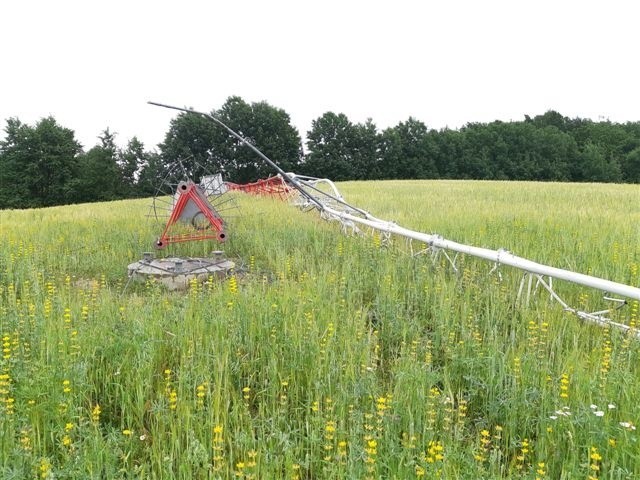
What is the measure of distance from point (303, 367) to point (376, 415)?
0.62 metres

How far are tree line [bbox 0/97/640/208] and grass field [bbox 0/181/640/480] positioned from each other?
161 ft

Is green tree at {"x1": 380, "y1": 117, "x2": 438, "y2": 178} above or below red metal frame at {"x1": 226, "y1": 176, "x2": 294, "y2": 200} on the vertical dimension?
above

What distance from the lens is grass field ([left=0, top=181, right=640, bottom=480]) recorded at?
7.34 ft

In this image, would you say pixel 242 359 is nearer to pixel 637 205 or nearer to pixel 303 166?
pixel 637 205

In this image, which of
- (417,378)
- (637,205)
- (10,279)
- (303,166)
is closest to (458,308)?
(417,378)

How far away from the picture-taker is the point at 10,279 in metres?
5.24

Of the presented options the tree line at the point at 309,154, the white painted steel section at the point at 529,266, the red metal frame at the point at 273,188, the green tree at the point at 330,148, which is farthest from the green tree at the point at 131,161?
the white painted steel section at the point at 529,266

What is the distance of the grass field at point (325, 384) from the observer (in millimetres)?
2238

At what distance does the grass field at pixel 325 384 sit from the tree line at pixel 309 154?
161 ft

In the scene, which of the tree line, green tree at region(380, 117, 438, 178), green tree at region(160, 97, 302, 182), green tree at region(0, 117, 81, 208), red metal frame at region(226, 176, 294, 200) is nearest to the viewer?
red metal frame at region(226, 176, 294, 200)

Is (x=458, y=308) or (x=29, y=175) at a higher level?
(x=29, y=175)

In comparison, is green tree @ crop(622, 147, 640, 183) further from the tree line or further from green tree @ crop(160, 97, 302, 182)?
green tree @ crop(160, 97, 302, 182)

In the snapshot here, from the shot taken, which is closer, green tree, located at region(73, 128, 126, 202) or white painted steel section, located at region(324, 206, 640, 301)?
white painted steel section, located at region(324, 206, 640, 301)

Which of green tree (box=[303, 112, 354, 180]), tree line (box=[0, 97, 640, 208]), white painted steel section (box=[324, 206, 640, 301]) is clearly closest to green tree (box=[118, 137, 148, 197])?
tree line (box=[0, 97, 640, 208])
